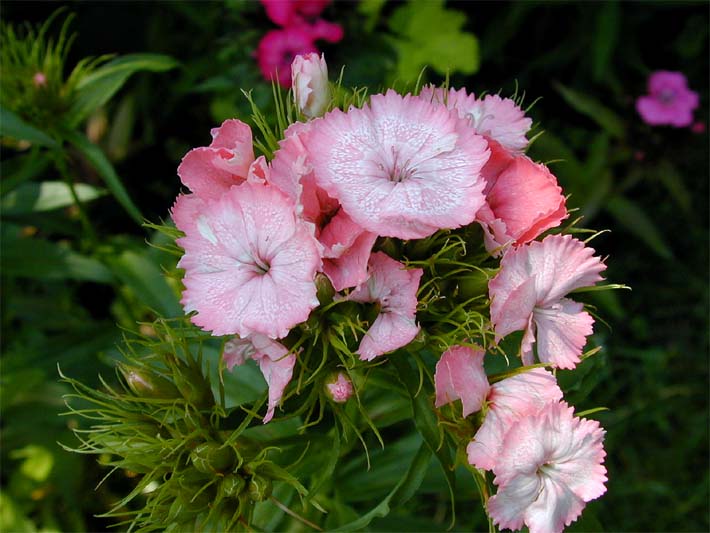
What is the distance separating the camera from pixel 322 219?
2.81 feet

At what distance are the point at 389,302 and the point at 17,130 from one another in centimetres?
77

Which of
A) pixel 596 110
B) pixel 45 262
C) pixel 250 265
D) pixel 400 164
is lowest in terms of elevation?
pixel 45 262

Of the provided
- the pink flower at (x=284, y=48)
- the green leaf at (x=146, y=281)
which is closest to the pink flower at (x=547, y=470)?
the green leaf at (x=146, y=281)

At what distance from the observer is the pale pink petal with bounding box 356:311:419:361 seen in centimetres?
83

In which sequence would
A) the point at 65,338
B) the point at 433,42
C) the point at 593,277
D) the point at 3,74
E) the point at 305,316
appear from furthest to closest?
the point at 433,42 → the point at 65,338 → the point at 3,74 → the point at 593,277 → the point at 305,316

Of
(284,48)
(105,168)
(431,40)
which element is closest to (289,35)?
(284,48)

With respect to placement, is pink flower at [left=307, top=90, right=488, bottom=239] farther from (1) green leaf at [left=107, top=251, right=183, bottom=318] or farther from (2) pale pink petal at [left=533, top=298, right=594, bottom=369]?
(1) green leaf at [left=107, top=251, right=183, bottom=318]

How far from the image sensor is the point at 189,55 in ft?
7.54

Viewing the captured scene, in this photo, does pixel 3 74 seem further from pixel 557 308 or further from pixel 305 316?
pixel 557 308

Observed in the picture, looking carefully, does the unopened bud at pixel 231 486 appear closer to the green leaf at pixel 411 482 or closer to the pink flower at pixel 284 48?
the green leaf at pixel 411 482

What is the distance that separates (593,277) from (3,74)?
1103mm

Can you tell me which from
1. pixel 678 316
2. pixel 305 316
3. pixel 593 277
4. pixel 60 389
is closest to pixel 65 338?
pixel 60 389

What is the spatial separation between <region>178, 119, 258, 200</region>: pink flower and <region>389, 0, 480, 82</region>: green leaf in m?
1.17

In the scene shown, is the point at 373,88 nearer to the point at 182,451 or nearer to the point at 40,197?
the point at 40,197
